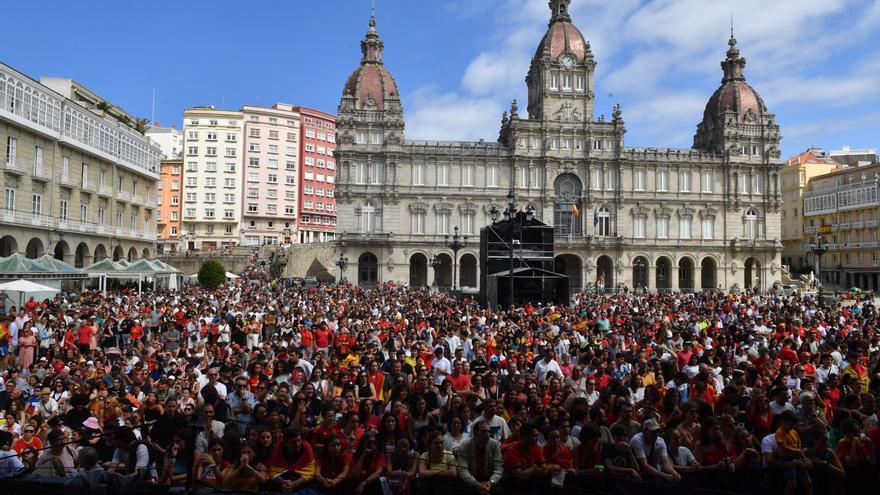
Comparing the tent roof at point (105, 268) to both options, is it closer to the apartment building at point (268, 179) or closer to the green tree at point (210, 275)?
the green tree at point (210, 275)

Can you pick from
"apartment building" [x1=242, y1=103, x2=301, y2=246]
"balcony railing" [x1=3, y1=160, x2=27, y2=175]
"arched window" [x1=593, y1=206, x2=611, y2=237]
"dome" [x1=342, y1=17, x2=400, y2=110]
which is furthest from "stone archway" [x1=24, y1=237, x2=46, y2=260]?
"arched window" [x1=593, y1=206, x2=611, y2=237]

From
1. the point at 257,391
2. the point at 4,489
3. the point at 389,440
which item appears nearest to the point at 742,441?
the point at 389,440

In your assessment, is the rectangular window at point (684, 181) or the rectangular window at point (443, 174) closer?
the rectangular window at point (443, 174)

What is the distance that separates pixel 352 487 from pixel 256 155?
251 ft

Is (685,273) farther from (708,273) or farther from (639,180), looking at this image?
(639,180)

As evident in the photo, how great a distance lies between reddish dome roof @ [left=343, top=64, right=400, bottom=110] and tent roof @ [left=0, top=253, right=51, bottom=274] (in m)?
33.5

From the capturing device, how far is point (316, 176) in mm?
83062

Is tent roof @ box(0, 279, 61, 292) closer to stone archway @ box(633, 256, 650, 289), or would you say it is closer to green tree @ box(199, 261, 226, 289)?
green tree @ box(199, 261, 226, 289)

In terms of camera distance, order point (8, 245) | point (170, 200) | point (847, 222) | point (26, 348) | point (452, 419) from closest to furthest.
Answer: point (452, 419) → point (26, 348) → point (8, 245) → point (847, 222) → point (170, 200)

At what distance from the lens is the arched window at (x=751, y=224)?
5922cm

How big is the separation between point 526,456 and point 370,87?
173ft

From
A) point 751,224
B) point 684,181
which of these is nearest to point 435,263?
point 684,181

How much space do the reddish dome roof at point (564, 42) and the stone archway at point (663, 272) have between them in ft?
67.3

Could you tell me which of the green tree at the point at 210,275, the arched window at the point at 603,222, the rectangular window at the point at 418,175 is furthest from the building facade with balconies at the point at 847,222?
→ the green tree at the point at 210,275
